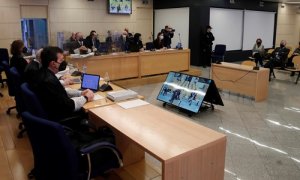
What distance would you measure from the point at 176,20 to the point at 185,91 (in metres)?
→ 6.73

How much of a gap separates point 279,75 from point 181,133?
24.4 ft

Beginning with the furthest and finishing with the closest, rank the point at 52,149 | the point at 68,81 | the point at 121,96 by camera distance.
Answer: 1. the point at 68,81
2. the point at 121,96
3. the point at 52,149

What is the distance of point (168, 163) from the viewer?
1803 millimetres

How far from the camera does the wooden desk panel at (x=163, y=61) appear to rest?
24.1ft

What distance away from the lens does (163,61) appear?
769 cm

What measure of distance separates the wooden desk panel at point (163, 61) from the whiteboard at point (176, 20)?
A: 2.71 metres

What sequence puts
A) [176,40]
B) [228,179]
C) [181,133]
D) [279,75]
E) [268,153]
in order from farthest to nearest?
[176,40]
[279,75]
[268,153]
[228,179]
[181,133]

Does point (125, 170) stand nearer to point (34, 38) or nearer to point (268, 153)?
point (268, 153)

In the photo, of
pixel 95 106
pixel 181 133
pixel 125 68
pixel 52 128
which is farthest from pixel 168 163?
pixel 125 68

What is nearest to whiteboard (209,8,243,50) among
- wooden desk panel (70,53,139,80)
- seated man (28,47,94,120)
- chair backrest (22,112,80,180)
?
wooden desk panel (70,53,139,80)

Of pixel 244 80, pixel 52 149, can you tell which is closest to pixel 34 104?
pixel 52 149

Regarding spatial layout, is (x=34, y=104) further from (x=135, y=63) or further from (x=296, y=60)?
(x=296, y=60)

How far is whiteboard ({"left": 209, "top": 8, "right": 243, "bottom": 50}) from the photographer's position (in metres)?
10.7

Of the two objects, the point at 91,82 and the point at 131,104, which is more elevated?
the point at 91,82
